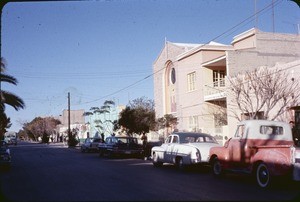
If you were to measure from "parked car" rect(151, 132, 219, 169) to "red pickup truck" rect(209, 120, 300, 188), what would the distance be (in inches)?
38.5

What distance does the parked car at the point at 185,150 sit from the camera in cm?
1507

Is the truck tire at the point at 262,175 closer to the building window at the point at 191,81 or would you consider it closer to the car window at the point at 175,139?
the car window at the point at 175,139

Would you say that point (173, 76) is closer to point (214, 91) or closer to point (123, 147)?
point (214, 91)

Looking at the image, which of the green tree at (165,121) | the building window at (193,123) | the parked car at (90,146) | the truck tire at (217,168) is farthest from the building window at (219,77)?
the truck tire at (217,168)

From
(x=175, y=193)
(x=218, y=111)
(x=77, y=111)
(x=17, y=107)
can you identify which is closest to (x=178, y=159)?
(x=175, y=193)

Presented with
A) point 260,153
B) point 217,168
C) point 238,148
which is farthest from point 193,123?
point 260,153

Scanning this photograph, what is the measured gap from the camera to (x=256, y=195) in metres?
9.41

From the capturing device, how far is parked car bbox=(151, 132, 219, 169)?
49.4 feet

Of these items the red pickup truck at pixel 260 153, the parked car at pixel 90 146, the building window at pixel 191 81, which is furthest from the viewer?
the parked car at pixel 90 146

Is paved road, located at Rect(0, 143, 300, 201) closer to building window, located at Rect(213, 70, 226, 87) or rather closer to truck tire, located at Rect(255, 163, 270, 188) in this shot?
truck tire, located at Rect(255, 163, 270, 188)

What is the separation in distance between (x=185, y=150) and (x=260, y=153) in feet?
15.2

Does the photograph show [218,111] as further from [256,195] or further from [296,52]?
[256,195]

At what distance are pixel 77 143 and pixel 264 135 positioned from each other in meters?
44.4

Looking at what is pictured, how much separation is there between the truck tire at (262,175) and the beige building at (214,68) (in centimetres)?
1251
